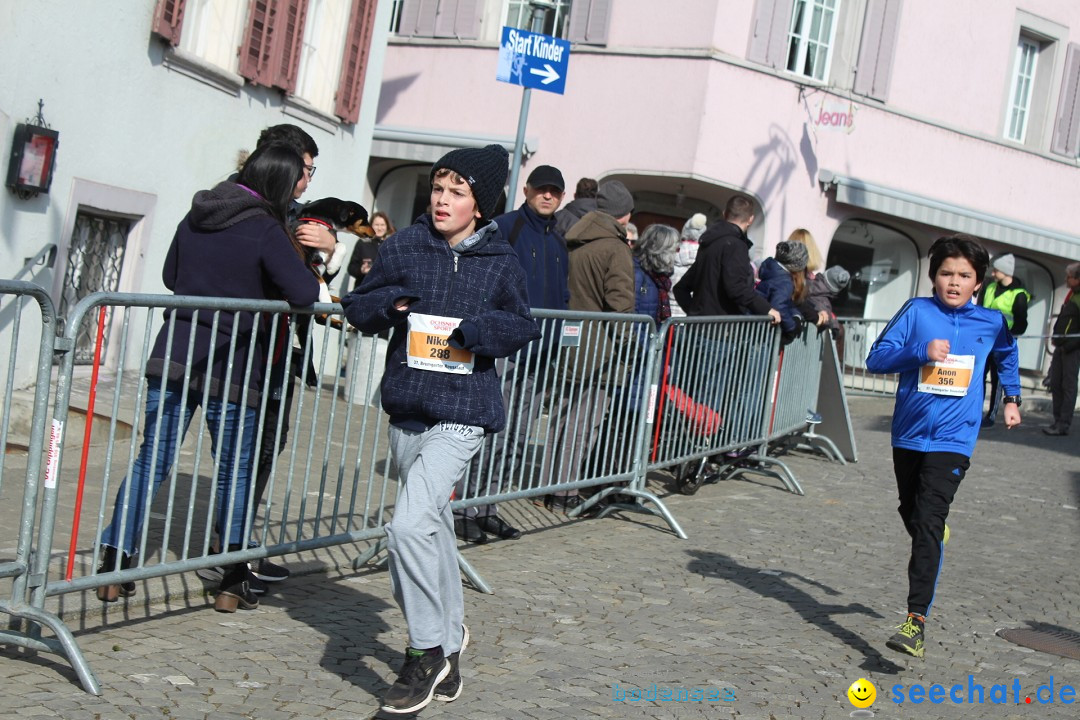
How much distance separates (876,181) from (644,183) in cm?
337

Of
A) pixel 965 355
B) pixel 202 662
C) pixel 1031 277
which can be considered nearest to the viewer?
pixel 202 662

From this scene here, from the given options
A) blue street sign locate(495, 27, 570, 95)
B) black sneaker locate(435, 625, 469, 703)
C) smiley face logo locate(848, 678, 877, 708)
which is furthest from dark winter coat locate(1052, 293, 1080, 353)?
black sneaker locate(435, 625, 469, 703)

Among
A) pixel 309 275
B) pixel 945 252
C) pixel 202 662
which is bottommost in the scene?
pixel 202 662

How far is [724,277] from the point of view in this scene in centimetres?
1027

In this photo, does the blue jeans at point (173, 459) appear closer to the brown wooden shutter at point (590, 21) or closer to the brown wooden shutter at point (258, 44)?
the brown wooden shutter at point (258, 44)

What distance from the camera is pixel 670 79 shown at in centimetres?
1845

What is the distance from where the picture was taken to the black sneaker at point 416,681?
4.54 meters

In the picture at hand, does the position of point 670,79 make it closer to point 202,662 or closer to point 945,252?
point 945,252

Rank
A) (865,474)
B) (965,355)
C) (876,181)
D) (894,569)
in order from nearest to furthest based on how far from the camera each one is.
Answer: (965,355)
(894,569)
(865,474)
(876,181)

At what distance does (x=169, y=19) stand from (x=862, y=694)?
8375mm

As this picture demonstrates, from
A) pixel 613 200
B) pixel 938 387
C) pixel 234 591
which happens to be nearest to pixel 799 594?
pixel 938 387

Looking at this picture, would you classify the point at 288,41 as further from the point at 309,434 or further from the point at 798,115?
the point at 309,434

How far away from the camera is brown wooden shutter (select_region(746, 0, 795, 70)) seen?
18594 mm

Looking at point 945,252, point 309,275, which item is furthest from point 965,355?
point 309,275
